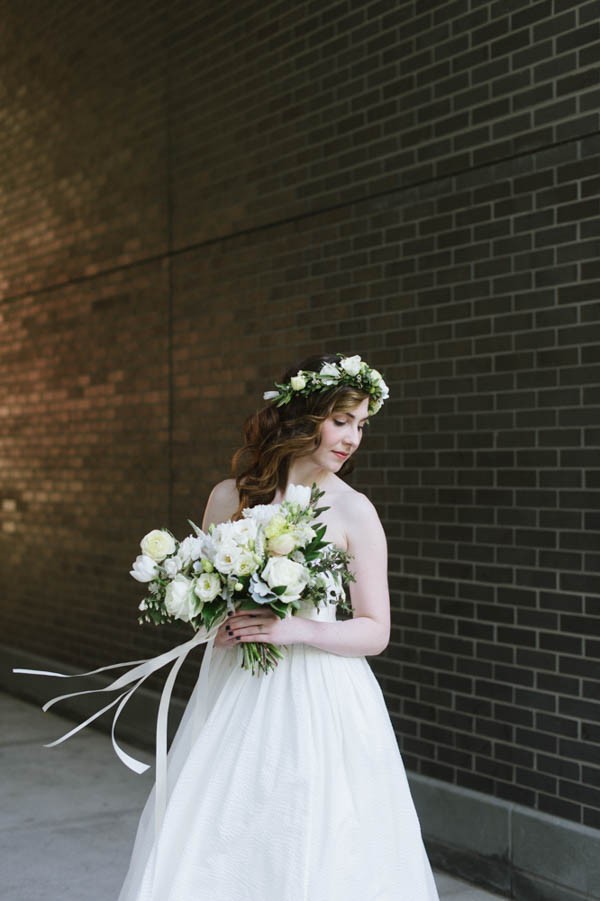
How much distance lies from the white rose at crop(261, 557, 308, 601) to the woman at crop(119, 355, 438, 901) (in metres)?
0.17

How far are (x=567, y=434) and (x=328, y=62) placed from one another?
2.82m

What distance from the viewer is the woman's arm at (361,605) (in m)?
3.37

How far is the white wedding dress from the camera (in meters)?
3.12

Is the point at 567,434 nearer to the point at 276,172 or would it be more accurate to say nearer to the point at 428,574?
the point at 428,574

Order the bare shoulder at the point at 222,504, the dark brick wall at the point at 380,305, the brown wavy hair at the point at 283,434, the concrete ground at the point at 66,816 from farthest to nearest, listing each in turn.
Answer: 1. the concrete ground at the point at 66,816
2. the dark brick wall at the point at 380,305
3. the bare shoulder at the point at 222,504
4. the brown wavy hair at the point at 283,434

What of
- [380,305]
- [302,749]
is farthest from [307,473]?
[380,305]

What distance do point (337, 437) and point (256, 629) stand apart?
2.30 feet

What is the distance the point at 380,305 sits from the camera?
6.00m

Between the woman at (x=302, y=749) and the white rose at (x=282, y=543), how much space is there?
239 millimetres

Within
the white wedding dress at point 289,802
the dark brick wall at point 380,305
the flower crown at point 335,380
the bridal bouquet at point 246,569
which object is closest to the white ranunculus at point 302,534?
the bridal bouquet at point 246,569

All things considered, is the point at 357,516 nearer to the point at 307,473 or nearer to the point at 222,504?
the point at 307,473

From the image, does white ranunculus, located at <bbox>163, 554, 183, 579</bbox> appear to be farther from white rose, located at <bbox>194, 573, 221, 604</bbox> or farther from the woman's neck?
the woman's neck

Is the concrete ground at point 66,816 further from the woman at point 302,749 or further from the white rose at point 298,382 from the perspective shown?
the white rose at point 298,382

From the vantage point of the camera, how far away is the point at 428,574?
223 inches
